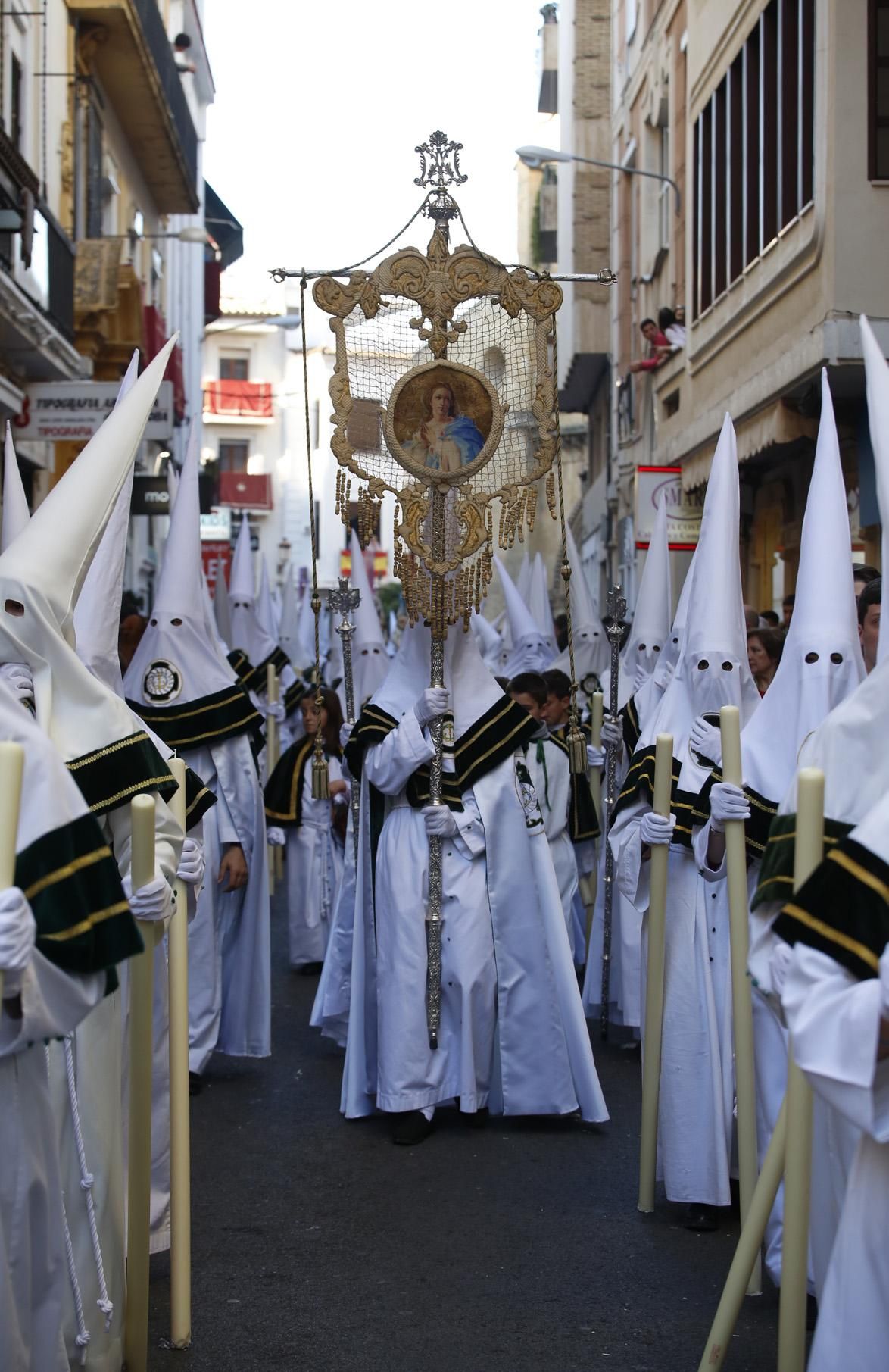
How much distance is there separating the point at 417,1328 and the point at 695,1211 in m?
1.26

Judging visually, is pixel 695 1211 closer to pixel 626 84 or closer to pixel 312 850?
pixel 312 850

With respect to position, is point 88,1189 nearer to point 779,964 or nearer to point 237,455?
point 779,964

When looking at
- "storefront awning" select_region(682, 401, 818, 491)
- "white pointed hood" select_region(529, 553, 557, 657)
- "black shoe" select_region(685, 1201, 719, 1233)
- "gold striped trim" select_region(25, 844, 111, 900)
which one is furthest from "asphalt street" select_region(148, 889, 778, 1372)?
"storefront awning" select_region(682, 401, 818, 491)

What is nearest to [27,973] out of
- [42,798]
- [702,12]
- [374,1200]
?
[42,798]

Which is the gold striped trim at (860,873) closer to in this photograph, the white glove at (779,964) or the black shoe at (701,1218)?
the white glove at (779,964)

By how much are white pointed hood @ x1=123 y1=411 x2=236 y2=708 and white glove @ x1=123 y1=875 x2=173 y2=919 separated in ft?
11.8

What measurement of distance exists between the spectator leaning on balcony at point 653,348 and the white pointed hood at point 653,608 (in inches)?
502

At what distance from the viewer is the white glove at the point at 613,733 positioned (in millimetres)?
9000

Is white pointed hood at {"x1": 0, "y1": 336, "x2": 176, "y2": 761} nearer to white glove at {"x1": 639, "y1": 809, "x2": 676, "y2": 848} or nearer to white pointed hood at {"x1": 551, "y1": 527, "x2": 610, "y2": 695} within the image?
white glove at {"x1": 639, "y1": 809, "x2": 676, "y2": 848}

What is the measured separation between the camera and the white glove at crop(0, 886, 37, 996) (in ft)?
10.3

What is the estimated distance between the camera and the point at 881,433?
3.80 meters

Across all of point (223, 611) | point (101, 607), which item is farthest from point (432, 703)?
point (223, 611)

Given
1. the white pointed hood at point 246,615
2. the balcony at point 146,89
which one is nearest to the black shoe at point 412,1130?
the white pointed hood at point 246,615

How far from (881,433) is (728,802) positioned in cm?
151
